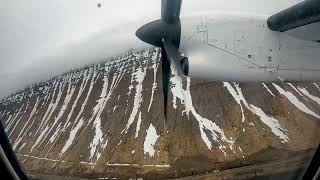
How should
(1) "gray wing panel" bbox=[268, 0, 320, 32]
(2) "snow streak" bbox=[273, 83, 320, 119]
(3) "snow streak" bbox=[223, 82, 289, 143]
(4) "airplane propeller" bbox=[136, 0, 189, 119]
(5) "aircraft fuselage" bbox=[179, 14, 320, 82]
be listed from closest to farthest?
(1) "gray wing panel" bbox=[268, 0, 320, 32]
(4) "airplane propeller" bbox=[136, 0, 189, 119]
(5) "aircraft fuselage" bbox=[179, 14, 320, 82]
(2) "snow streak" bbox=[273, 83, 320, 119]
(3) "snow streak" bbox=[223, 82, 289, 143]

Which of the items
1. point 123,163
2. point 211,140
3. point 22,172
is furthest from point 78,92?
point 22,172

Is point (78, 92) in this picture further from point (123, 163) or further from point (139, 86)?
point (123, 163)

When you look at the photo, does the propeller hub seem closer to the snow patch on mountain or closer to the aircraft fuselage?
the aircraft fuselage

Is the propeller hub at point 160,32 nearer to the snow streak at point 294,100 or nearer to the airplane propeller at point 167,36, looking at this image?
the airplane propeller at point 167,36

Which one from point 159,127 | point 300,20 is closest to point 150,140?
point 159,127

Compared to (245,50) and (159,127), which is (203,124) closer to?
(159,127)

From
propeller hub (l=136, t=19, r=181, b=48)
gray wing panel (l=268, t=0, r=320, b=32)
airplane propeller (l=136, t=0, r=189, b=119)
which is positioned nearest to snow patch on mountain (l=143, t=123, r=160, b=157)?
airplane propeller (l=136, t=0, r=189, b=119)

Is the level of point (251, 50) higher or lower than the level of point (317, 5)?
lower
